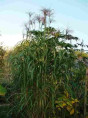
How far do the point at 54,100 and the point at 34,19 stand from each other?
149cm

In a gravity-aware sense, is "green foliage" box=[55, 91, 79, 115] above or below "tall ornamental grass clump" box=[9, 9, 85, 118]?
below

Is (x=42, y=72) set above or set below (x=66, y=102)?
above

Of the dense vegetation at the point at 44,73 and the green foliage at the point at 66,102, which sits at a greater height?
the dense vegetation at the point at 44,73

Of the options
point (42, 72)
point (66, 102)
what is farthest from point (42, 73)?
point (66, 102)

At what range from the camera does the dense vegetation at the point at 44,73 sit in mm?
4254

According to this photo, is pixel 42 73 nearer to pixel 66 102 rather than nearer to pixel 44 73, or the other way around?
pixel 44 73

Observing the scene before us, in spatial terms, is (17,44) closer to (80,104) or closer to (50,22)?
(50,22)

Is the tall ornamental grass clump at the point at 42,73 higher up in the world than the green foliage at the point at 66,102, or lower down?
higher up

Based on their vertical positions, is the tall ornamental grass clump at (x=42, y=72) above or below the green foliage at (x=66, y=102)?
above

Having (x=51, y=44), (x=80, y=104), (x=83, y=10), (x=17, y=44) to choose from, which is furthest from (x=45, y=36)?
(x=83, y=10)

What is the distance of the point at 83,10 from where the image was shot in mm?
7320

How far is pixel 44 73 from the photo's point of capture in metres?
4.27

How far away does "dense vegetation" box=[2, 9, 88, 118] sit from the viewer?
4.25m

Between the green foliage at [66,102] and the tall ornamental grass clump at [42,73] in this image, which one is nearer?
the tall ornamental grass clump at [42,73]
